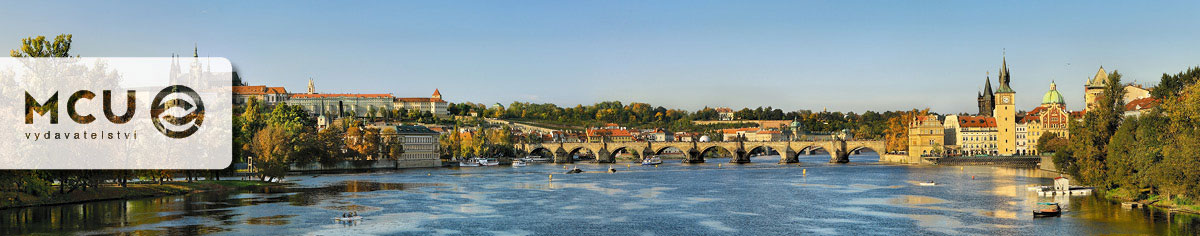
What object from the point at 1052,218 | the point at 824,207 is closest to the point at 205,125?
the point at 824,207

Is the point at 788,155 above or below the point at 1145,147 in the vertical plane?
below

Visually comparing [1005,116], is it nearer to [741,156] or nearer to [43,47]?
[741,156]

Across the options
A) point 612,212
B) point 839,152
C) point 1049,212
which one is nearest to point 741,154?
point 839,152

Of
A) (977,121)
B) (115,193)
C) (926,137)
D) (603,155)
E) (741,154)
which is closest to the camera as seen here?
(115,193)

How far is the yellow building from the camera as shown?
12275 centimetres

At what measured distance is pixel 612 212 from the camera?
4559 centimetres

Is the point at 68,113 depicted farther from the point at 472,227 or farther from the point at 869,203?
the point at 869,203

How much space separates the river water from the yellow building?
5685cm

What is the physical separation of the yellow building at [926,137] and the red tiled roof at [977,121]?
4.81 meters

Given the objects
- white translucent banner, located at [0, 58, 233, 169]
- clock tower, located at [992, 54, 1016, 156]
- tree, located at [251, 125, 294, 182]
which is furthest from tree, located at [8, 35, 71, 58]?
clock tower, located at [992, 54, 1016, 156]

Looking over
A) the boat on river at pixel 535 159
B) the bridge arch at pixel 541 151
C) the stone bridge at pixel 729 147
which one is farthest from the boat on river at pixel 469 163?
the bridge arch at pixel 541 151

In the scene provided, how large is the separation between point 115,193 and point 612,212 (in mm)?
24656

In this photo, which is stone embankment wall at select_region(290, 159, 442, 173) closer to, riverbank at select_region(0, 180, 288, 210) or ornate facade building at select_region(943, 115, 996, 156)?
riverbank at select_region(0, 180, 288, 210)

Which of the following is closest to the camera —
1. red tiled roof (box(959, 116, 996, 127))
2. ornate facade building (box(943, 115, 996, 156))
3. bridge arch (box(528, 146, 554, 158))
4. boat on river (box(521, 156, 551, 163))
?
ornate facade building (box(943, 115, 996, 156))
